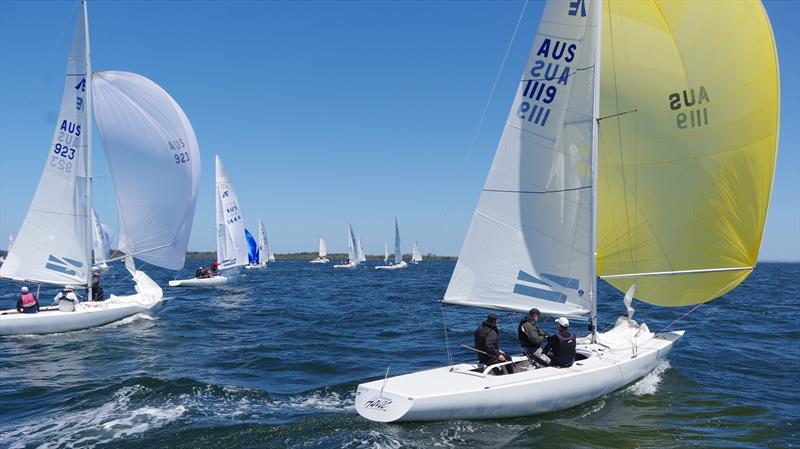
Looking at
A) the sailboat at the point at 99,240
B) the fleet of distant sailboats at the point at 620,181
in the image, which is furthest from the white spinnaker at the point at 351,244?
the fleet of distant sailboats at the point at 620,181

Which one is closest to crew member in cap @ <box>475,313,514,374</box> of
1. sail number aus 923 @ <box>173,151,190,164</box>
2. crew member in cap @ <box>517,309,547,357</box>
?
crew member in cap @ <box>517,309,547,357</box>

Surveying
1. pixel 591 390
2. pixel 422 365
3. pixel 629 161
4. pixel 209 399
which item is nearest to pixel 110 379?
pixel 209 399

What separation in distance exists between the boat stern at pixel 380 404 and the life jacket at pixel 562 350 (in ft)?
9.59

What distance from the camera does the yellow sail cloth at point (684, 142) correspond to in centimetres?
983

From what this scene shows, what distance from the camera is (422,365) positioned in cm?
1207

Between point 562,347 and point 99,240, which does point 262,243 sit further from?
point 562,347

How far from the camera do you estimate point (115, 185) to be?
59.3 ft

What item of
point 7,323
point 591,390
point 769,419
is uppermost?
point 7,323

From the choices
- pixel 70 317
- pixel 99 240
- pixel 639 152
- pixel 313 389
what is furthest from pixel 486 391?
pixel 99 240

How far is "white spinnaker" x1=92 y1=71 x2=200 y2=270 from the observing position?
709 inches

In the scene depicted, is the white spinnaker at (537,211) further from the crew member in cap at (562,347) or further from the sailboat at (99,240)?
the sailboat at (99,240)

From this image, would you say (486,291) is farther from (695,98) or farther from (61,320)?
(61,320)

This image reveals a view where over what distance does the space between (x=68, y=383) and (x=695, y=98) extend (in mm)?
12739

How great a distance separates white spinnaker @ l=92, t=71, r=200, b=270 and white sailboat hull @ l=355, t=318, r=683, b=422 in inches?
478
